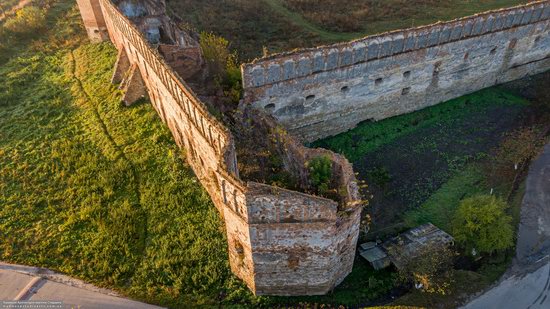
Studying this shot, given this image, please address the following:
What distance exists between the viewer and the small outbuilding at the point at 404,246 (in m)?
12.4

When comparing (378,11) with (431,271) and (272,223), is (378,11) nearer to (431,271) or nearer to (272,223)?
(431,271)

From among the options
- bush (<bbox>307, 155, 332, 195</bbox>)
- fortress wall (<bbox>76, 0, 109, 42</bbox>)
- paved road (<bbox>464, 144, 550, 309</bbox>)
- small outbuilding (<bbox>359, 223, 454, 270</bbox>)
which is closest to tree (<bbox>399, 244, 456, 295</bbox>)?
small outbuilding (<bbox>359, 223, 454, 270</bbox>)

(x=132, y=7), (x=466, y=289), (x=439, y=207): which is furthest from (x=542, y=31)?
(x=132, y=7)

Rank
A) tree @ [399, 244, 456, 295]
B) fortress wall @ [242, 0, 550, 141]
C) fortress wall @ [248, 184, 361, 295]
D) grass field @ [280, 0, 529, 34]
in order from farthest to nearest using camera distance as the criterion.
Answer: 1. grass field @ [280, 0, 529, 34]
2. fortress wall @ [242, 0, 550, 141]
3. tree @ [399, 244, 456, 295]
4. fortress wall @ [248, 184, 361, 295]

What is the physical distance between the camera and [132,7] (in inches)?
941

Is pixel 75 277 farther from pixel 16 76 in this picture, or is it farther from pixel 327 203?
pixel 16 76

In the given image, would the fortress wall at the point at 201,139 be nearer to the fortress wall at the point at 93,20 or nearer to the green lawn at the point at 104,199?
the green lawn at the point at 104,199

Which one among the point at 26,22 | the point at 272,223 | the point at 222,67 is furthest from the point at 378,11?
the point at 26,22

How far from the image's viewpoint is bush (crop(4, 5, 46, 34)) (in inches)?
1058

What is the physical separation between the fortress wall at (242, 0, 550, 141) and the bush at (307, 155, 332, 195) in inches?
172

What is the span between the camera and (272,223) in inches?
393

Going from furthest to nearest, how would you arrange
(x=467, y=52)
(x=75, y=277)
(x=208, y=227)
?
(x=467, y=52) < (x=208, y=227) < (x=75, y=277)

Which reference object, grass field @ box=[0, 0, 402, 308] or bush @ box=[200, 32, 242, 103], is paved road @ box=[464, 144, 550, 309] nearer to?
grass field @ box=[0, 0, 402, 308]

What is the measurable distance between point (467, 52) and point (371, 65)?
516cm
